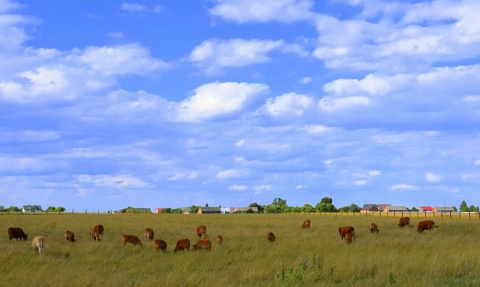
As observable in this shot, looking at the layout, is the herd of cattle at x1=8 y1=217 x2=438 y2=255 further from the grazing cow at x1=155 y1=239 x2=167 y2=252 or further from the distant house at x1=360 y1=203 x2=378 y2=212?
the distant house at x1=360 y1=203 x2=378 y2=212

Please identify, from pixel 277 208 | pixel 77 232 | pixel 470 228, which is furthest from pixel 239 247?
pixel 277 208

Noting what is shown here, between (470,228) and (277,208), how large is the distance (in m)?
98.8

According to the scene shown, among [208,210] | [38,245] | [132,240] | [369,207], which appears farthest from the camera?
[369,207]

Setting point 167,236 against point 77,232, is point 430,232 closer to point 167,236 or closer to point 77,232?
point 167,236

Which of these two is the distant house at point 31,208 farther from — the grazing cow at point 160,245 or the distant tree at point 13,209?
the grazing cow at point 160,245

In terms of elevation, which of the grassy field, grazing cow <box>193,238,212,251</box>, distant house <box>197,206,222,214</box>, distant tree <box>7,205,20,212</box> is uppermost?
distant tree <box>7,205,20,212</box>

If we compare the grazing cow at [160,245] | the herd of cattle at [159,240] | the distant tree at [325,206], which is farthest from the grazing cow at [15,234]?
the distant tree at [325,206]

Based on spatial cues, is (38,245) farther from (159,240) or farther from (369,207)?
(369,207)

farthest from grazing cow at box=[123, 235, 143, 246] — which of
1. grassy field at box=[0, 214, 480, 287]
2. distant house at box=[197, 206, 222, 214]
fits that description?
distant house at box=[197, 206, 222, 214]

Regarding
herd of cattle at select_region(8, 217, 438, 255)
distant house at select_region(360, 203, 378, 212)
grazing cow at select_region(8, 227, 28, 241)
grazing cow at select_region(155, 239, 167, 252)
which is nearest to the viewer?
herd of cattle at select_region(8, 217, 438, 255)

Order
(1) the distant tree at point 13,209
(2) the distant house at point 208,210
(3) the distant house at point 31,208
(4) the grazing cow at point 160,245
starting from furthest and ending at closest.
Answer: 1. (2) the distant house at point 208,210
2. (3) the distant house at point 31,208
3. (1) the distant tree at point 13,209
4. (4) the grazing cow at point 160,245

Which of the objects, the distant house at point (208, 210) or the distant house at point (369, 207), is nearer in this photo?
the distant house at point (208, 210)

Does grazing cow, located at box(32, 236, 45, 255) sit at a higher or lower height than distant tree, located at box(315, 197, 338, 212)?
lower

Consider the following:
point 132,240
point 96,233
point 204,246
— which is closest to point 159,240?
point 204,246
